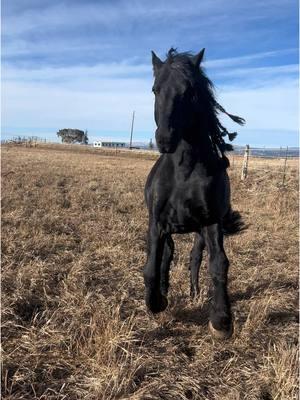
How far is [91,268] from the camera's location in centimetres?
592

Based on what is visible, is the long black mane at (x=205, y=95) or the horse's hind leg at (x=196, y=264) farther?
the horse's hind leg at (x=196, y=264)

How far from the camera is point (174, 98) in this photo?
12.6 feet

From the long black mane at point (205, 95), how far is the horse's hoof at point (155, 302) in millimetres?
1482

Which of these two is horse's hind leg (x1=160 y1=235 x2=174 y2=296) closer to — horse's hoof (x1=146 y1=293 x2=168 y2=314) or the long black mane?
horse's hoof (x1=146 y1=293 x2=168 y2=314)

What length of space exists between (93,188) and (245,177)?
7.74 m

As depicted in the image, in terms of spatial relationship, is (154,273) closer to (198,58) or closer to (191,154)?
(191,154)

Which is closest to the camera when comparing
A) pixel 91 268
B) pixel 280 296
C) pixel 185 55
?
pixel 185 55

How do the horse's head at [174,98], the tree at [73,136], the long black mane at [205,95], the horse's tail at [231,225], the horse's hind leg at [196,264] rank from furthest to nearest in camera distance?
the tree at [73,136] → the horse's tail at [231,225] → the horse's hind leg at [196,264] → the long black mane at [205,95] → the horse's head at [174,98]

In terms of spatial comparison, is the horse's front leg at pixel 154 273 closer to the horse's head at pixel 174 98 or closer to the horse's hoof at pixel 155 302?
the horse's hoof at pixel 155 302

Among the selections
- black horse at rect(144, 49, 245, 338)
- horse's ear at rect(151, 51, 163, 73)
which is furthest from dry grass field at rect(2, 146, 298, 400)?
horse's ear at rect(151, 51, 163, 73)

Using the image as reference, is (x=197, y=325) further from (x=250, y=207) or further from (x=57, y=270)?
(x=250, y=207)

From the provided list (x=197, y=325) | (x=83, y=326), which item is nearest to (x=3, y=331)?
(x=83, y=326)

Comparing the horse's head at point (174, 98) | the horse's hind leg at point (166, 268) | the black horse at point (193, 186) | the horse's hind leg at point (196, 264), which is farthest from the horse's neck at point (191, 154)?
the horse's hind leg at point (196, 264)

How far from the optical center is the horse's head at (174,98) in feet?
12.1
